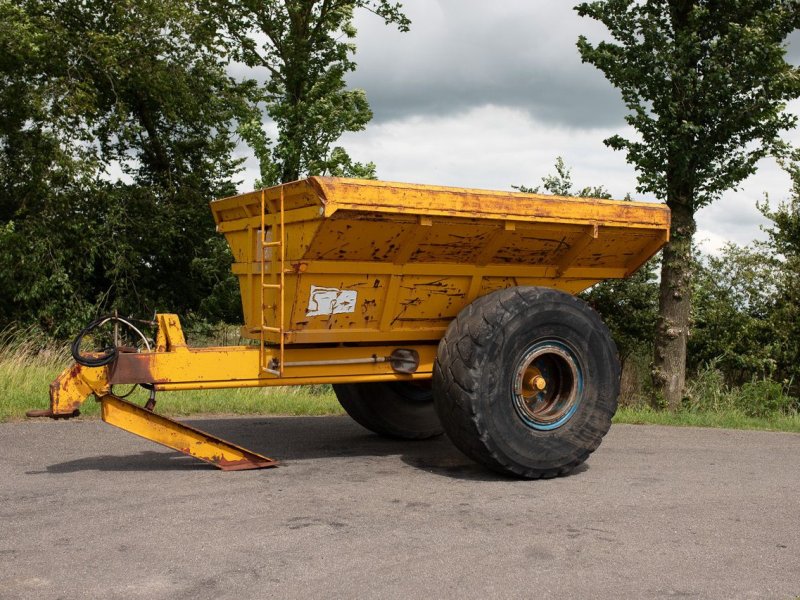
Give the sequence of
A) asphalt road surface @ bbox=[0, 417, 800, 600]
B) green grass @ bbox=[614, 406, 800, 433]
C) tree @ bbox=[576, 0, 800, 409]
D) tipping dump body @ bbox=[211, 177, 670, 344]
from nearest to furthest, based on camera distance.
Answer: asphalt road surface @ bbox=[0, 417, 800, 600]
tipping dump body @ bbox=[211, 177, 670, 344]
green grass @ bbox=[614, 406, 800, 433]
tree @ bbox=[576, 0, 800, 409]

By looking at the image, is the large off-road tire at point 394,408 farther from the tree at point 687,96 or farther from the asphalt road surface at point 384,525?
the tree at point 687,96

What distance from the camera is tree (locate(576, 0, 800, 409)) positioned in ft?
41.1

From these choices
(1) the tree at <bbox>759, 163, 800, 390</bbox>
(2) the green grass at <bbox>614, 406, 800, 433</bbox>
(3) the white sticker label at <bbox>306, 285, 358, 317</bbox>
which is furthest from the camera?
(1) the tree at <bbox>759, 163, 800, 390</bbox>

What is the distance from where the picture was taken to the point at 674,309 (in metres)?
13.4

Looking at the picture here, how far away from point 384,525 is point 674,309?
9.17 m

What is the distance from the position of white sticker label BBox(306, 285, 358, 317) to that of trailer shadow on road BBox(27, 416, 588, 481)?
1219mm

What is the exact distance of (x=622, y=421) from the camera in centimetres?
996

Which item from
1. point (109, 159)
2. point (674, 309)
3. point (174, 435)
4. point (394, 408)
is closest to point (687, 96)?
point (674, 309)

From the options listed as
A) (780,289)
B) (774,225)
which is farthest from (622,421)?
(774,225)

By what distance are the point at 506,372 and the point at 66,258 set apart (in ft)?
43.6

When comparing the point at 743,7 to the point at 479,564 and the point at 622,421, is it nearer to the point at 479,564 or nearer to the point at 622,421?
the point at 622,421

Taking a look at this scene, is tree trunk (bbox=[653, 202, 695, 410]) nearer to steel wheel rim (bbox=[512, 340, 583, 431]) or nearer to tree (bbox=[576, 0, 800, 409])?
tree (bbox=[576, 0, 800, 409])

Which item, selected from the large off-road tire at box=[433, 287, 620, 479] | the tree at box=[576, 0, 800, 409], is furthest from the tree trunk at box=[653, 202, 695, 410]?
the large off-road tire at box=[433, 287, 620, 479]

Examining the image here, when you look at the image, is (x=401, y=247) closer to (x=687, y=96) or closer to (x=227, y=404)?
(x=227, y=404)
